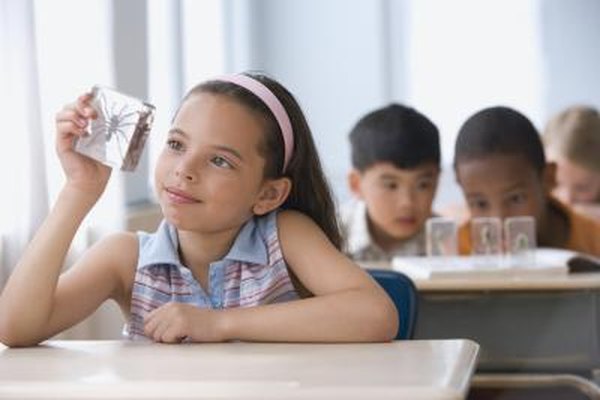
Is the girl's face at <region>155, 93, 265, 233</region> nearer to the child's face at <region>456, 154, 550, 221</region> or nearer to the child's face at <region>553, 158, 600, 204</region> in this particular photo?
the child's face at <region>456, 154, 550, 221</region>

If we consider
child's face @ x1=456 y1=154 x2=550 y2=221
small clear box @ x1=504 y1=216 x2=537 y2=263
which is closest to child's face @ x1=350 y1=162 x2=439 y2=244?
child's face @ x1=456 y1=154 x2=550 y2=221

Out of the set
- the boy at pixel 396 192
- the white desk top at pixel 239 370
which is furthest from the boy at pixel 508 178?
the white desk top at pixel 239 370

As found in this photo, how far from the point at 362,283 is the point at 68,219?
1.27 feet

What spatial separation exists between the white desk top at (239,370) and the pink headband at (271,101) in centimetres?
38

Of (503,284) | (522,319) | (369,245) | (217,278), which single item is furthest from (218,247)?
(369,245)

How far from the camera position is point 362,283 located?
162 centimetres

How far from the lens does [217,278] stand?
5.82 feet

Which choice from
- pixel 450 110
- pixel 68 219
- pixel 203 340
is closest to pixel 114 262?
pixel 68 219

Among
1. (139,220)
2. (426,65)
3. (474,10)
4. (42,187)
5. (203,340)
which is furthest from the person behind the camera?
(426,65)

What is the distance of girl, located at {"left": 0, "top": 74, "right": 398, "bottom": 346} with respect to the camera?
1.58 m

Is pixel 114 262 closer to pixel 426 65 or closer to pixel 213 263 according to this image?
pixel 213 263

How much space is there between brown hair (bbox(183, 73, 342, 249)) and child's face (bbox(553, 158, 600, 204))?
1.84m

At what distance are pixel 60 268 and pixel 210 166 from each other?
241 millimetres

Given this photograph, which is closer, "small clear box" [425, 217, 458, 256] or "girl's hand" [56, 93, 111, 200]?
"girl's hand" [56, 93, 111, 200]
